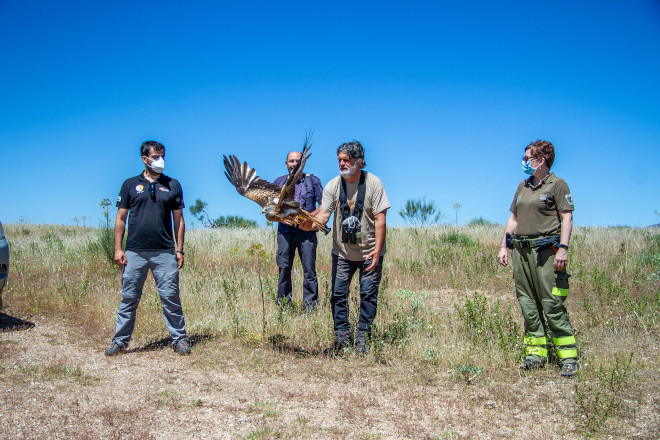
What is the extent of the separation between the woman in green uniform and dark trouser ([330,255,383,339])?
4.46 ft

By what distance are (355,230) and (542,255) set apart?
66.7 inches

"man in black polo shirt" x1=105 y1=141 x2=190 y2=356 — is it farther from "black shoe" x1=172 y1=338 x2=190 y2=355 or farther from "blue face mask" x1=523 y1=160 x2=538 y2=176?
"blue face mask" x1=523 y1=160 x2=538 y2=176

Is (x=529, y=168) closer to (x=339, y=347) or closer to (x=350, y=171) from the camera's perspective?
(x=350, y=171)

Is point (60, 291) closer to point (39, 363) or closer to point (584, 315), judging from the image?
point (39, 363)

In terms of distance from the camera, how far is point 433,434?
10.7 ft

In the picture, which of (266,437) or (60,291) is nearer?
(266,437)

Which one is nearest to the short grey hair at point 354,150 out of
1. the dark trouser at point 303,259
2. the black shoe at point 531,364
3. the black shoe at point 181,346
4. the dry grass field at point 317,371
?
the dry grass field at point 317,371

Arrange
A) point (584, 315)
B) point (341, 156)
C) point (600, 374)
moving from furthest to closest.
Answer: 1. point (584, 315)
2. point (341, 156)
3. point (600, 374)

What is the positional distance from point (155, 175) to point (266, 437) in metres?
3.05

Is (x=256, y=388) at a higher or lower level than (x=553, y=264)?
lower

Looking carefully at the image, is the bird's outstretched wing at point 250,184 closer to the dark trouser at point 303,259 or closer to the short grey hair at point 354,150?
the short grey hair at point 354,150

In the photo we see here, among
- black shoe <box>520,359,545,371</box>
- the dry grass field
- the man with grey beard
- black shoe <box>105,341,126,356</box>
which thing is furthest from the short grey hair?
black shoe <box>105,341,126,356</box>

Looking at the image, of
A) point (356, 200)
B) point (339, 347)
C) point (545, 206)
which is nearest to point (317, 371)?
point (339, 347)

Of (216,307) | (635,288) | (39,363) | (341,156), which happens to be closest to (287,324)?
(216,307)
